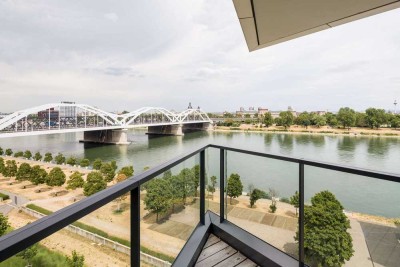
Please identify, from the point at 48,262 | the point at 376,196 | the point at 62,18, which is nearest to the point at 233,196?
the point at 376,196

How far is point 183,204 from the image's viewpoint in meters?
1.70

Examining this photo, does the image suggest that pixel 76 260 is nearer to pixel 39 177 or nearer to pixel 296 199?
pixel 296 199

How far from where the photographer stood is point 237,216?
2.05 meters

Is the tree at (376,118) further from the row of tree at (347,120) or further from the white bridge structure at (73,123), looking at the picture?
the white bridge structure at (73,123)

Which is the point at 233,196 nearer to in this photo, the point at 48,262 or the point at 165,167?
the point at 165,167

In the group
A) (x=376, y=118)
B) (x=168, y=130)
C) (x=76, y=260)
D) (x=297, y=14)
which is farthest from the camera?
(x=376, y=118)

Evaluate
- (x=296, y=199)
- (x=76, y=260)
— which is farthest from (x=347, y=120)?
(x=76, y=260)

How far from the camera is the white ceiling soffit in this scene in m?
1.25

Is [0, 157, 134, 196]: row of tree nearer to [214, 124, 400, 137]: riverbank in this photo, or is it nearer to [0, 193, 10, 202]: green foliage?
[0, 193, 10, 202]: green foliage

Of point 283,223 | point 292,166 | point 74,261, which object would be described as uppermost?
point 292,166

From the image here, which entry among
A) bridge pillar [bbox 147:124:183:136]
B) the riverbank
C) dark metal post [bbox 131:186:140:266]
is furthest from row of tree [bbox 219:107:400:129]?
dark metal post [bbox 131:186:140:266]

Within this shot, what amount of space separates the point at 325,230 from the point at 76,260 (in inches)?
49.8

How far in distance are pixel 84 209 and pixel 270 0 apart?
3.83ft

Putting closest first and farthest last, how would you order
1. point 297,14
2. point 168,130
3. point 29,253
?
1. point 29,253
2. point 297,14
3. point 168,130
